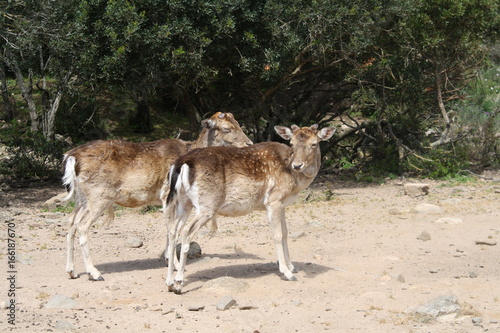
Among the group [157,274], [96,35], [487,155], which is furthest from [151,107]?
[157,274]

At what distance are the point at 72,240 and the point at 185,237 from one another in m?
1.91

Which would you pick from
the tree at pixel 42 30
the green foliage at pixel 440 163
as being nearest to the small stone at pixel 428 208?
the green foliage at pixel 440 163

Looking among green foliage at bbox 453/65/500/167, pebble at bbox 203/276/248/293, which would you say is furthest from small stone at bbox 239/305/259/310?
green foliage at bbox 453/65/500/167

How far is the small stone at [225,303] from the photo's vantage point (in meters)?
7.99

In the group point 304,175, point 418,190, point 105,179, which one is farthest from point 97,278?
point 418,190

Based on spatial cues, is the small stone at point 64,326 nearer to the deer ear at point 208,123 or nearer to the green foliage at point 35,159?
the deer ear at point 208,123

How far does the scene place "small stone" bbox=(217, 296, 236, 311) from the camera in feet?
26.2

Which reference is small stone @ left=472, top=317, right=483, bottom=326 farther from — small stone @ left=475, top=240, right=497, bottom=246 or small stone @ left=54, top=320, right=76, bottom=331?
small stone @ left=54, top=320, right=76, bottom=331

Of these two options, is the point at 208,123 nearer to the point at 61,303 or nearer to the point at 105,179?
the point at 105,179

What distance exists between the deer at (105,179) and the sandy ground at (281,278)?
2.56 ft

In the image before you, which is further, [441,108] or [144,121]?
[144,121]

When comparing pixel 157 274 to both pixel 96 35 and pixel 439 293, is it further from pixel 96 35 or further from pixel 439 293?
pixel 96 35

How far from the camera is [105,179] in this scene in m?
9.82

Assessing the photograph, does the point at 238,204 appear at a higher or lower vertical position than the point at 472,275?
higher
